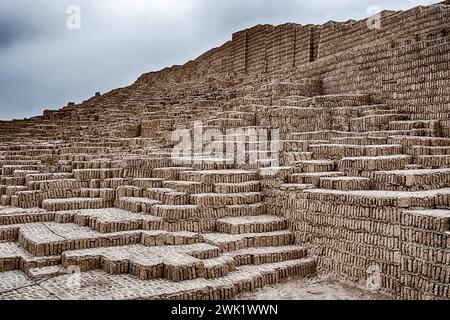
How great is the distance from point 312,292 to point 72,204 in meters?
5.24

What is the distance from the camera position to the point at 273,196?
9.79m

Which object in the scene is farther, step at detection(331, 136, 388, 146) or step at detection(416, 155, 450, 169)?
step at detection(331, 136, 388, 146)

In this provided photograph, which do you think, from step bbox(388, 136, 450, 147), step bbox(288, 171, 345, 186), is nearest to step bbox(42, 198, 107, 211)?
step bbox(288, 171, 345, 186)

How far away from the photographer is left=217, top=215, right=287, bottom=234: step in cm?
891

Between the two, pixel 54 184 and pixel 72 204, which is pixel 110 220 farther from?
pixel 54 184

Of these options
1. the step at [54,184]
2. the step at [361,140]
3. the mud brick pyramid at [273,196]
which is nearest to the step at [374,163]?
the mud brick pyramid at [273,196]

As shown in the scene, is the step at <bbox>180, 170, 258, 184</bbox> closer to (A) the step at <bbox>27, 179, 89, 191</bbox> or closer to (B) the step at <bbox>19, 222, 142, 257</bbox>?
(B) the step at <bbox>19, 222, 142, 257</bbox>

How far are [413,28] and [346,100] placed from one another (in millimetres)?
3659

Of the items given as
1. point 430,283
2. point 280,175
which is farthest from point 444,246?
point 280,175

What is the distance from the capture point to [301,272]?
8.19 m

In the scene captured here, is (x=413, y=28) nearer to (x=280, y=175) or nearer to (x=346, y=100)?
(x=346, y=100)

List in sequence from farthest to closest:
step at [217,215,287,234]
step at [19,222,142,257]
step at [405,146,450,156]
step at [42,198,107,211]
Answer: step at [405,146,450,156], step at [42,198,107,211], step at [217,215,287,234], step at [19,222,142,257]

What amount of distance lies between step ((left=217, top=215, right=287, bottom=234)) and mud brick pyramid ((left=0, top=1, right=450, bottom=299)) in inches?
0.8

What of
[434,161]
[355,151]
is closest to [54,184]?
[355,151]
